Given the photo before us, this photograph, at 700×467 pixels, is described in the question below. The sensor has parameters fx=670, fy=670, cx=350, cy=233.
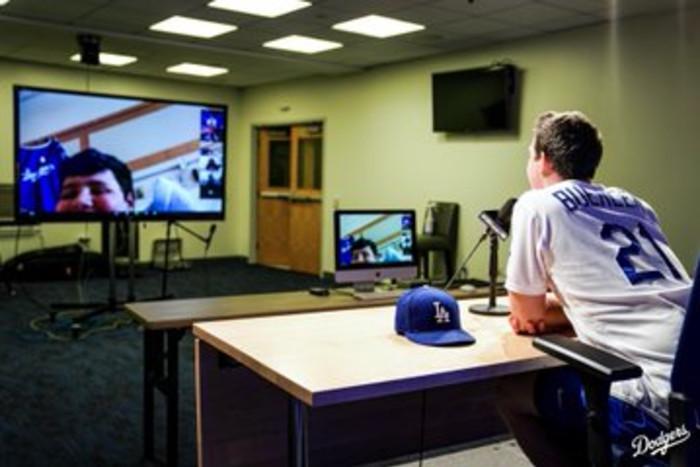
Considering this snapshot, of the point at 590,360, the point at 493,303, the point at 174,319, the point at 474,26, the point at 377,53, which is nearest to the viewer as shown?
the point at 590,360

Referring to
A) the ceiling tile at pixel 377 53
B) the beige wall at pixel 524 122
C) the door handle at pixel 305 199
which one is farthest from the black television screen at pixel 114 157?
the door handle at pixel 305 199

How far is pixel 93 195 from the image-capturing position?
507 cm

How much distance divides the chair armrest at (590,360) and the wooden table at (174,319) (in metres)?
1.30

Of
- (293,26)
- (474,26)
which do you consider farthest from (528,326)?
(293,26)

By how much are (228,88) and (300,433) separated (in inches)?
352

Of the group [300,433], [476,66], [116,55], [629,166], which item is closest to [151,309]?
[300,433]

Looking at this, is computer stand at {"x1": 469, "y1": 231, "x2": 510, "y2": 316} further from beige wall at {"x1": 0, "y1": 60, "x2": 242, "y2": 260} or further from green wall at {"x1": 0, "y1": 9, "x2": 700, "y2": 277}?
beige wall at {"x1": 0, "y1": 60, "x2": 242, "y2": 260}

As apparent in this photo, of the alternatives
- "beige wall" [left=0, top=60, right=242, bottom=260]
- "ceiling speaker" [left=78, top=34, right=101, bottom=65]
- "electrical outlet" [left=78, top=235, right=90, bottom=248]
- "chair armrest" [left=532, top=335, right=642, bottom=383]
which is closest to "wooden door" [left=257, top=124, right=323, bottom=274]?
"beige wall" [left=0, top=60, right=242, bottom=260]

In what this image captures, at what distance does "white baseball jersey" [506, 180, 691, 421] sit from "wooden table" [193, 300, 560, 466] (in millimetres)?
183

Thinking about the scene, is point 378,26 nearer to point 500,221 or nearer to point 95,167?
point 95,167

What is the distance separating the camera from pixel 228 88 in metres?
10.1

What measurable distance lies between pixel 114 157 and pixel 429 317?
3.98 m

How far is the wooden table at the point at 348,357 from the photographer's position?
1.42m

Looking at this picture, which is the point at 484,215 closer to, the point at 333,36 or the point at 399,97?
the point at 333,36
